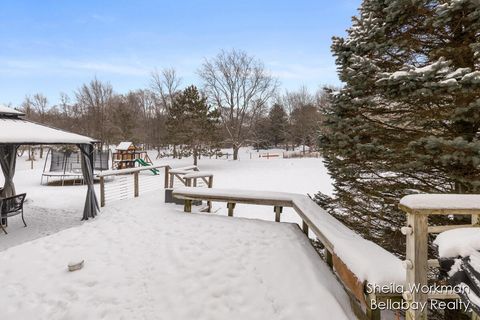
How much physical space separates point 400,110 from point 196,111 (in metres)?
18.2

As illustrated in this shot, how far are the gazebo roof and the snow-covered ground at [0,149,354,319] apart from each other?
136 inches

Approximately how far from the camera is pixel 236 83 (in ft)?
88.8

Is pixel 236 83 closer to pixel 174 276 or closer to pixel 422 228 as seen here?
pixel 174 276

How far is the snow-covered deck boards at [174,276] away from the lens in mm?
2572

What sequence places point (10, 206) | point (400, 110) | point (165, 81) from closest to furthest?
point (400, 110) < point (10, 206) < point (165, 81)

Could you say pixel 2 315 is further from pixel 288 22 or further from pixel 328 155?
pixel 288 22

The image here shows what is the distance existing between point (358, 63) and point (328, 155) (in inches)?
70.7

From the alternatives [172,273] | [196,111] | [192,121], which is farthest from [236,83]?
[172,273]

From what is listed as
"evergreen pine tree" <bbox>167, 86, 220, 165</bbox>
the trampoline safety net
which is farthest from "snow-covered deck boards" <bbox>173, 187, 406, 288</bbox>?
"evergreen pine tree" <bbox>167, 86, 220, 165</bbox>

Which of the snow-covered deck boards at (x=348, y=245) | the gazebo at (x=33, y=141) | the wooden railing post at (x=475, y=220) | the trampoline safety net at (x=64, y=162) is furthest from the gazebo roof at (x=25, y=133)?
the wooden railing post at (x=475, y=220)

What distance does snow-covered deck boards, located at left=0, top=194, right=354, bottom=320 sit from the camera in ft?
8.44

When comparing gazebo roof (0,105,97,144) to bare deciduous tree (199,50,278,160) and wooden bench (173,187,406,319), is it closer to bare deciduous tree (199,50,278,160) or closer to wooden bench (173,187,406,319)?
wooden bench (173,187,406,319)

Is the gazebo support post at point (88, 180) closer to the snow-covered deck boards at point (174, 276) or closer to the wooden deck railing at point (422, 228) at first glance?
the snow-covered deck boards at point (174, 276)

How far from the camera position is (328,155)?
5105 mm
